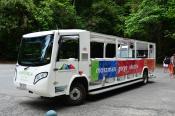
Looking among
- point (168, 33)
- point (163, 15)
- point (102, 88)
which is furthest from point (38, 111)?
point (168, 33)

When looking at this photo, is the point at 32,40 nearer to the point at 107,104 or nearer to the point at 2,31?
the point at 107,104

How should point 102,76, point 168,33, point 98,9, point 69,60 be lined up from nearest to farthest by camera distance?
point 69,60 → point 102,76 → point 168,33 → point 98,9

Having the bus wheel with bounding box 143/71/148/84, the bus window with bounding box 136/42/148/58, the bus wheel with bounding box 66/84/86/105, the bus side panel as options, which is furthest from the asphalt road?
the bus wheel with bounding box 143/71/148/84

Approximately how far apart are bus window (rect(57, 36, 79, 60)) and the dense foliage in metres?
26.5

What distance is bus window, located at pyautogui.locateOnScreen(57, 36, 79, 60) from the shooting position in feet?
35.6

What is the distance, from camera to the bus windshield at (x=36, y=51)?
34.7ft

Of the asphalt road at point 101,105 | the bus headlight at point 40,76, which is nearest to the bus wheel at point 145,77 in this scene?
the asphalt road at point 101,105

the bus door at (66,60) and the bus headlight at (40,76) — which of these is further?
the bus door at (66,60)

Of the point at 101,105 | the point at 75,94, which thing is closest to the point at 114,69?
the point at 101,105

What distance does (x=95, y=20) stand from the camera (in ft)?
152

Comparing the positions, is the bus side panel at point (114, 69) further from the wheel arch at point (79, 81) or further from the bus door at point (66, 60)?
the bus door at point (66, 60)

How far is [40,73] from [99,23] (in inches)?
1447

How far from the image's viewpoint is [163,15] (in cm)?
3744

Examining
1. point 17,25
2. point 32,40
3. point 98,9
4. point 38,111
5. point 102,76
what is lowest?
point 38,111
